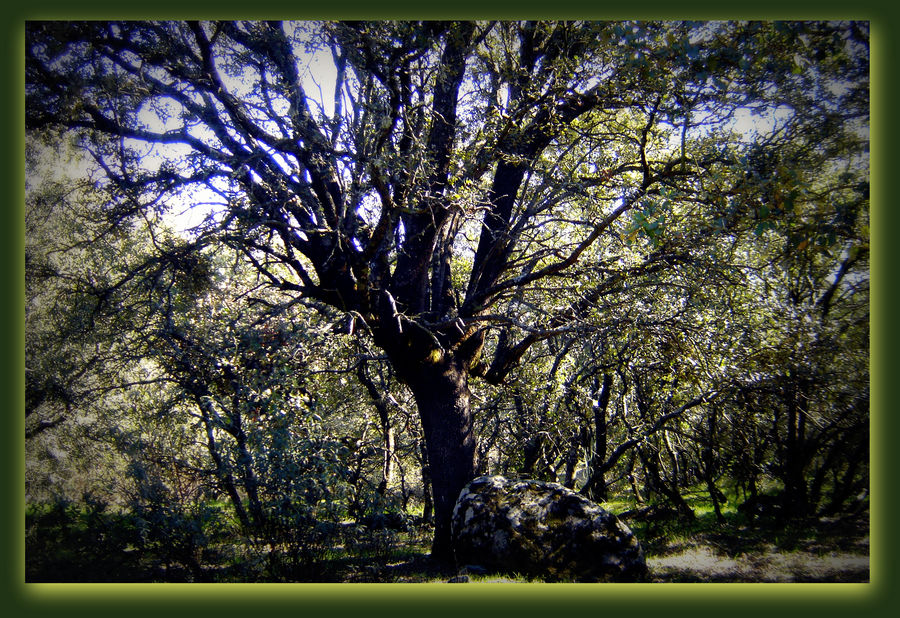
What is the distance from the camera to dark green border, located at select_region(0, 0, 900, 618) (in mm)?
3496

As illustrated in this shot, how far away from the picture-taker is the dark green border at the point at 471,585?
3.50 m

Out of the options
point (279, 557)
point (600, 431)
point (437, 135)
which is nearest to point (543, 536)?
point (279, 557)

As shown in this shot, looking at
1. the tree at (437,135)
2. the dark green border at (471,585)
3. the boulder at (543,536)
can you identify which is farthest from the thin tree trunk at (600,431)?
the dark green border at (471,585)

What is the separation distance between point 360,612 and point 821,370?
222 inches

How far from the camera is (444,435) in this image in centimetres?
606

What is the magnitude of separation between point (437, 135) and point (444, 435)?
13.2 feet

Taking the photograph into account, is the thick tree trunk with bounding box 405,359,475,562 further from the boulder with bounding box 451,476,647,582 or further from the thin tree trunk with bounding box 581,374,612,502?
the thin tree trunk with bounding box 581,374,612,502

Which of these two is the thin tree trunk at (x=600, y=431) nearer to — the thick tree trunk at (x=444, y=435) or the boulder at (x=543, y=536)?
the thick tree trunk at (x=444, y=435)

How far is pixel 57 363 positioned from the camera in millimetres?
5172

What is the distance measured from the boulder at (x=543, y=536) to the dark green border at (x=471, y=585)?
934mm

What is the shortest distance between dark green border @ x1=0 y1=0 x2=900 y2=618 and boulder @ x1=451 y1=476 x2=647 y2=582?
3.06ft

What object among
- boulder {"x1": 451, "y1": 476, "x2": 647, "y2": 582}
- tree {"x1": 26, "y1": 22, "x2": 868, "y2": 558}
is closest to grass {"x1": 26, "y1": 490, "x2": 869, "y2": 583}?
boulder {"x1": 451, "y1": 476, "x2": 647, "y2": 582}

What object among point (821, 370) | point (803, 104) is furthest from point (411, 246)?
point (821, 370)

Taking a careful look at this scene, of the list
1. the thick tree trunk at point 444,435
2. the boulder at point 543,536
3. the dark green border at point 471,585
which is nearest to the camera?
the dark green border at point 471,585
